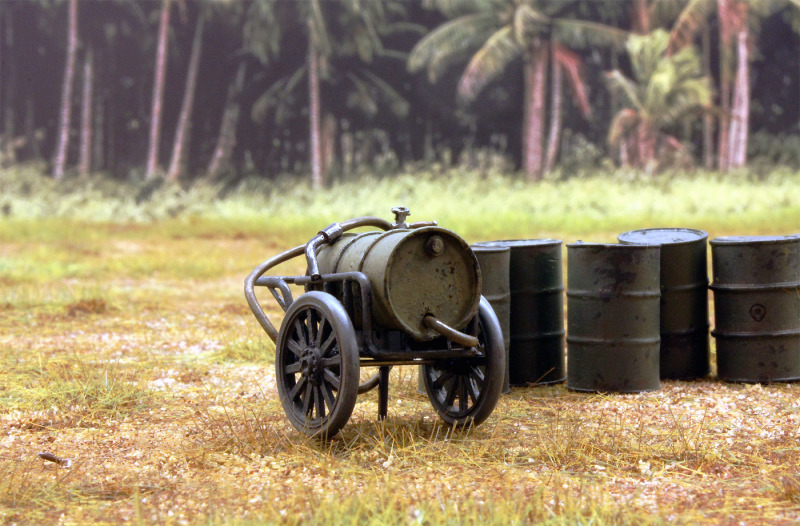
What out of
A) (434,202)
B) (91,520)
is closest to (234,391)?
(91,520)

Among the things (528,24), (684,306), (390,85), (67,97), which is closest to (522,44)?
(528,24)

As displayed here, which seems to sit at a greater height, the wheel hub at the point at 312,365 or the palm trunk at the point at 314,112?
the palm trunk at the point at 314,112

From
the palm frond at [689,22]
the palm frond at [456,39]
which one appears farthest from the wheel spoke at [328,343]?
the palm frond at [689,22]

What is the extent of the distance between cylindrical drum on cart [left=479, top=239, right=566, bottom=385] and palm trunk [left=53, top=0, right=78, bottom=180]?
16719 mm

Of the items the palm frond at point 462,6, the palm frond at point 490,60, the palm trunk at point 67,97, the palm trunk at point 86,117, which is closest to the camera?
the palm trunk at point 67,97

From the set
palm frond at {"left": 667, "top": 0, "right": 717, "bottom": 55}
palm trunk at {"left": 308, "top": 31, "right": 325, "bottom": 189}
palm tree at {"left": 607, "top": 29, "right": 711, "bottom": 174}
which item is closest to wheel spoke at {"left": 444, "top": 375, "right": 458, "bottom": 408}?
palm tree at {"left": 607, "top": 29, "right": 711, "bottom": 174}

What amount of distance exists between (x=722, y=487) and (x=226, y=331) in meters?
5.52

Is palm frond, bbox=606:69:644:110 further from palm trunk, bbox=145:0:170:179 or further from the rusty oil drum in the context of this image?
the rusty oil drum

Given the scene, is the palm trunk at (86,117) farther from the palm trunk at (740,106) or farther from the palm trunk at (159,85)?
the palm trunk at (740,106)

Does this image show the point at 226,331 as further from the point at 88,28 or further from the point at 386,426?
the point at 88,28

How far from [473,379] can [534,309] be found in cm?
144

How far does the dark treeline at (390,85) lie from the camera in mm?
19734

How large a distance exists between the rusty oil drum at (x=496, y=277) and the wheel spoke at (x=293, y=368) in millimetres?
1534

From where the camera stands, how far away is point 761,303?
5.84 metres
